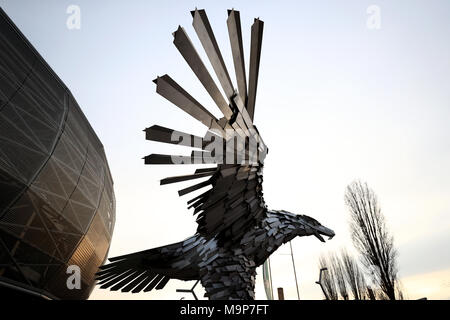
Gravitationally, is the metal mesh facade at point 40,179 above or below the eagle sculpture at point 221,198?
above

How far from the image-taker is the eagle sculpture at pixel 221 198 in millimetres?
2482

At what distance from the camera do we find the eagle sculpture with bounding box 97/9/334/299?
2.48 meters

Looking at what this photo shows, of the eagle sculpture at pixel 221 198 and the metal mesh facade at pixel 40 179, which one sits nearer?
the eagle sculpture at pixel 221 198

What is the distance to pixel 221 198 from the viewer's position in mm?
3797

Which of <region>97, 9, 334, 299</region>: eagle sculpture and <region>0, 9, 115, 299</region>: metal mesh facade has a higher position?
<region>0, 9, 115, 299</region>: metal mesh facade

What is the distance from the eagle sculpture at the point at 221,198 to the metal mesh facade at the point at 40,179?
233 inches

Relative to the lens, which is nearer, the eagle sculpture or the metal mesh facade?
the eagle sculpture

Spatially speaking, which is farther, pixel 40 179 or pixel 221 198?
pixel 40 179

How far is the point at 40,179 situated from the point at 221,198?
370 inches

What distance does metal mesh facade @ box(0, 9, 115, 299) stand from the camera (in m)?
9.69

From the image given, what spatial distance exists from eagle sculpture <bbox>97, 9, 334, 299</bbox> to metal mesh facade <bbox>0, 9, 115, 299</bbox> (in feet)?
19.5

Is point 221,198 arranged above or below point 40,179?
below
